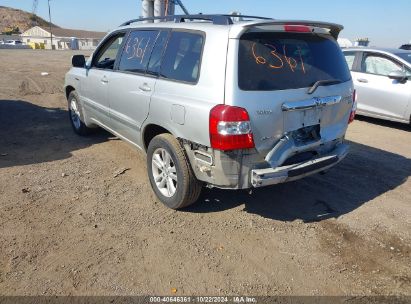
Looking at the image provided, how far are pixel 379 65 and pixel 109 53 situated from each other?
18.9 ft

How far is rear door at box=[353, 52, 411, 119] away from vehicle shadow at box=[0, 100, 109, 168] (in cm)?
551

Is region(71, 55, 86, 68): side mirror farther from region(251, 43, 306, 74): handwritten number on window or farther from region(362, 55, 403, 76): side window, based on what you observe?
region(362, 55, 403, 76): side window

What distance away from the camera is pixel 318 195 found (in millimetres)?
4348

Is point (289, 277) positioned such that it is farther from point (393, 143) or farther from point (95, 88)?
point (393, 143)

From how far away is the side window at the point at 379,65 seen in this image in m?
7.59

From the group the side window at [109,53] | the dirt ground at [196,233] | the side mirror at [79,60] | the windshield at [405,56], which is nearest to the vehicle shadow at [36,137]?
the dirt ground at [196,233]

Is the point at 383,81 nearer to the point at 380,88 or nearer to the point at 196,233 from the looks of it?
the point at 380,88

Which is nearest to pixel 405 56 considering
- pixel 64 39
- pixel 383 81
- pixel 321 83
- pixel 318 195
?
pixel 383 81

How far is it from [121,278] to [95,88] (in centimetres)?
315

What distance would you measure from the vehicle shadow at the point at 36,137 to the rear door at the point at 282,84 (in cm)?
349

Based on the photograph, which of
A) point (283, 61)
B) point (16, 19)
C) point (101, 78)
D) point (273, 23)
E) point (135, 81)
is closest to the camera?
point (273, 23)

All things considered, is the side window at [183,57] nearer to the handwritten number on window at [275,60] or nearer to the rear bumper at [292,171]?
the handwritten number on window at [275,60]

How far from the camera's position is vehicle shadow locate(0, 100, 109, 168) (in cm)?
546

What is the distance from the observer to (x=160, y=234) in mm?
3508
